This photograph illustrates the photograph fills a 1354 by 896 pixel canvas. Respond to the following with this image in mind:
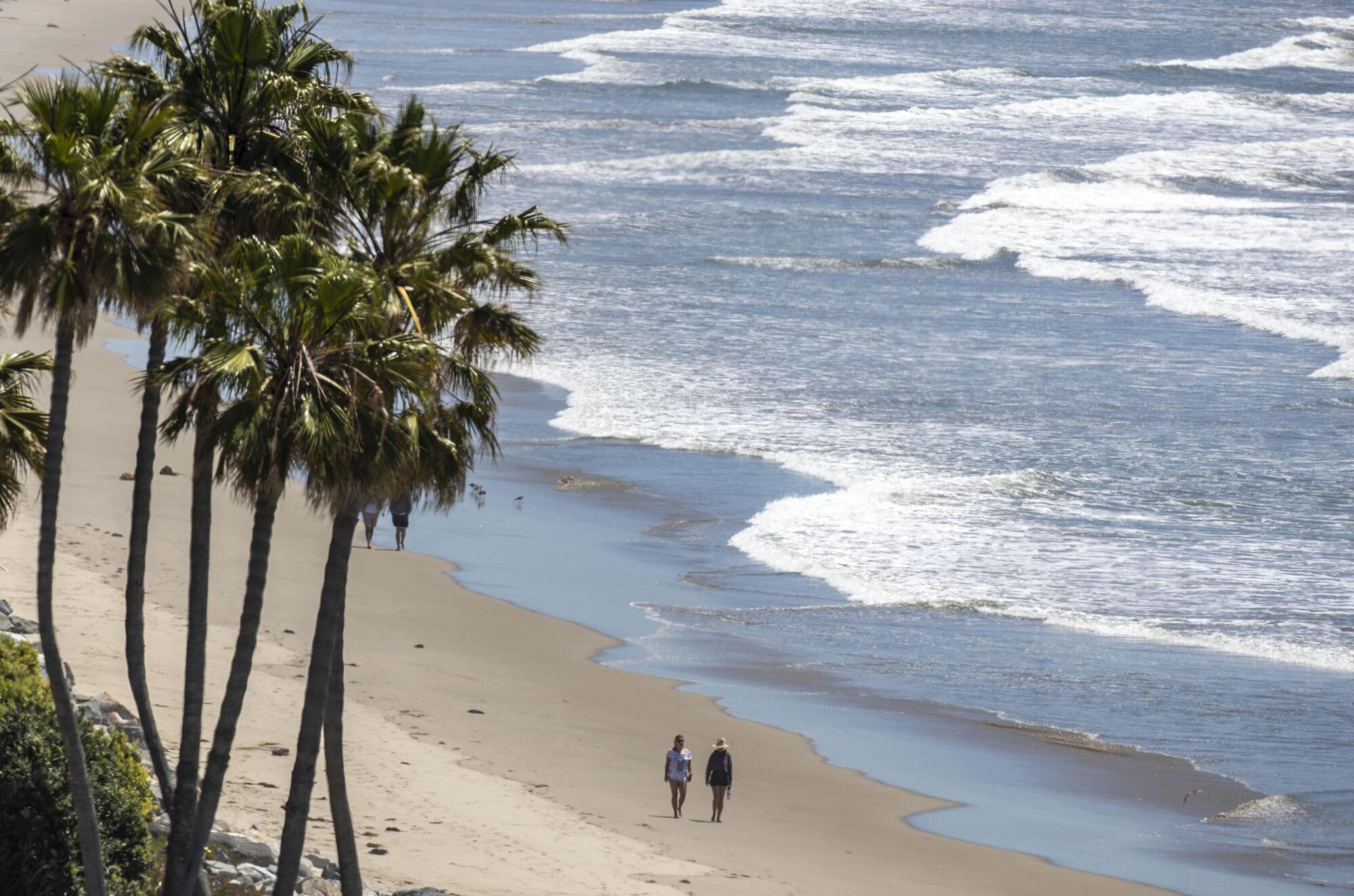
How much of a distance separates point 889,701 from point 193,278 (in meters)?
11.1

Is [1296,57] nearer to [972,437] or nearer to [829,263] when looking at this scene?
Answer: [829,263]

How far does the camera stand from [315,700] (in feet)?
36.1

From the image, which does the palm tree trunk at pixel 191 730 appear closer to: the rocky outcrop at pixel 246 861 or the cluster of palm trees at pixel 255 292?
the cluster of palm trees at pixel 255 292

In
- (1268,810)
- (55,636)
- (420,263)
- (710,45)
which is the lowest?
(1268,810)

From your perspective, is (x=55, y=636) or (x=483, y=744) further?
(x=483, y=744)

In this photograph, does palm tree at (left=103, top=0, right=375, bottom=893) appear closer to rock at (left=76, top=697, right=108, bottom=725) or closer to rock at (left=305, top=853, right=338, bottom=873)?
rock at (left=305, top=853, right=338, bottom=873)

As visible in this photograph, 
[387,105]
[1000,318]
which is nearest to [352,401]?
[1000,318]

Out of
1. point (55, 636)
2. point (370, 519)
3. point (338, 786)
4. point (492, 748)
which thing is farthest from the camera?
point (370, 519)

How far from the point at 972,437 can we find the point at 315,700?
2024cm

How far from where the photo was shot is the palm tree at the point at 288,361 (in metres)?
9.70

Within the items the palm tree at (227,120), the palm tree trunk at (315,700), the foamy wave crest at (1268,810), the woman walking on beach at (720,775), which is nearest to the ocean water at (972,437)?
the foamy wave crest at (1268,810)

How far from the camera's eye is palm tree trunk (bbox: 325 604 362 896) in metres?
11.9

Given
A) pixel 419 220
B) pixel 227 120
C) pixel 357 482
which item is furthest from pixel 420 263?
pixel 227 120

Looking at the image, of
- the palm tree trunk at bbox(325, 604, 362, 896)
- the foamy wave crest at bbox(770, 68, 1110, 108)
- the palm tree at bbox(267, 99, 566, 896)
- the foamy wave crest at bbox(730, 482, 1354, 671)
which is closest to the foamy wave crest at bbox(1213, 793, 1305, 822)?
the foamy wave crest at bbox(730, 482, 1354, 671)
